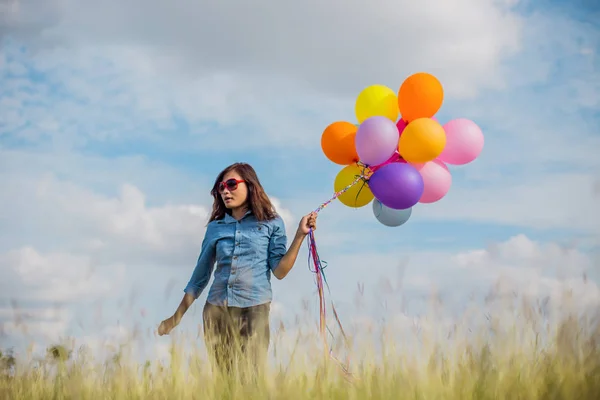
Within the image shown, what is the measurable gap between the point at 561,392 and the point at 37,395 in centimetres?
331

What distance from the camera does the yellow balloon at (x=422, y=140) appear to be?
15.0 feet

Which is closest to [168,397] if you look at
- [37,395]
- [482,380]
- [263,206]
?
[37,395]

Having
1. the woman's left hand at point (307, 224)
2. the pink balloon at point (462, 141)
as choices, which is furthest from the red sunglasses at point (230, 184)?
the pink balloon at point (462, 141)

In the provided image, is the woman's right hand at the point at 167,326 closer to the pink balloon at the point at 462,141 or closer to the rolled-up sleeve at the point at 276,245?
the rolled-up sleeve at the point at 276,245

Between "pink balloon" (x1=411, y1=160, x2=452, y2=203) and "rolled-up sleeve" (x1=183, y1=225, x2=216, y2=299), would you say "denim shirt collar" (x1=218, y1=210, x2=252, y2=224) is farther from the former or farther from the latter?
"pink balloon" (x1=411, y1=160, x2=452, y2=203)

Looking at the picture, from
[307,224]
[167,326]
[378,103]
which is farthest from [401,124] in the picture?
[167,326]

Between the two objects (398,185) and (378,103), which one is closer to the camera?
(398,185)

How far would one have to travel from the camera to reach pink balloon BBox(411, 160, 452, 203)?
4.87 metres

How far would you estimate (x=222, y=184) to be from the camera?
4.55 metres

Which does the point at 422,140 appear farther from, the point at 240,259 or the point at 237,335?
the point at 237,335

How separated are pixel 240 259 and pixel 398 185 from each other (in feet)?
3.97

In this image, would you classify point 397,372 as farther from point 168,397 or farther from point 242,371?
point 168,397

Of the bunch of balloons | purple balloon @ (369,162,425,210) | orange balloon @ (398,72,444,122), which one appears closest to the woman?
purple balloon @ (369,162,425,210)

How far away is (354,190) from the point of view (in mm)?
4996
